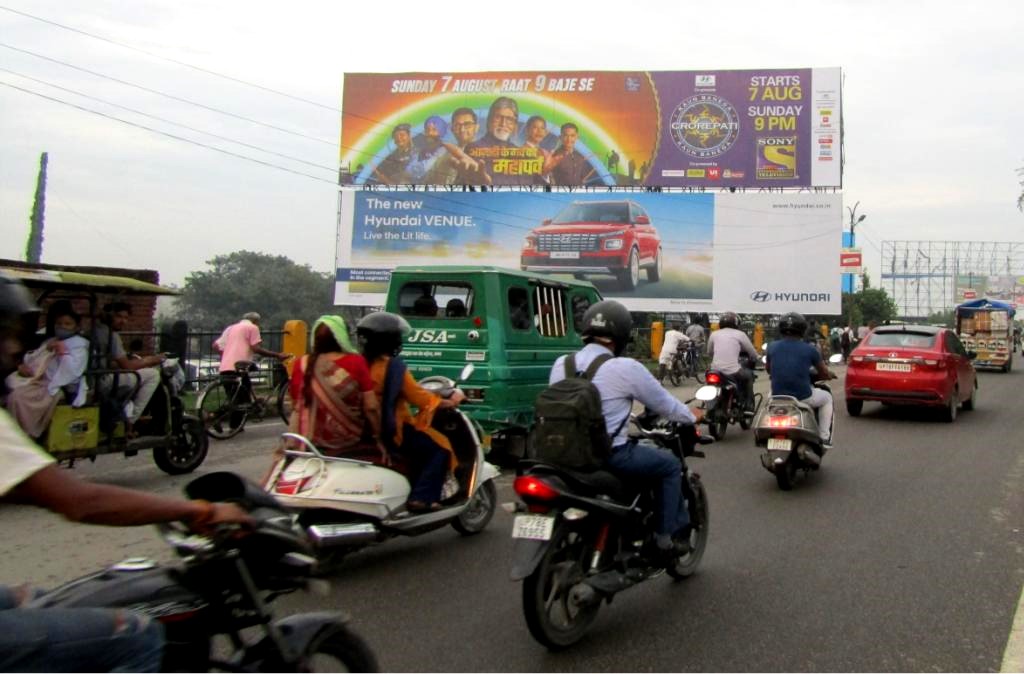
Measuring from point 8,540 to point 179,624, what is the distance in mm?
4642

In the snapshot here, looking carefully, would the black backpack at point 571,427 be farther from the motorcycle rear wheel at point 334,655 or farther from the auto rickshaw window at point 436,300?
the auto rickshaw window at point 436,300

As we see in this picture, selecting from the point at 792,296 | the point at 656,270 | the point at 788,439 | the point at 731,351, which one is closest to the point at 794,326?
the point at 788,439

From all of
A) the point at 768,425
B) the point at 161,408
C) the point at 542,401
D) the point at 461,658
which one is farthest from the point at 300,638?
the point at 161,408

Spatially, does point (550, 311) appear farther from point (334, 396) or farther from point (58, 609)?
point (58, 609)

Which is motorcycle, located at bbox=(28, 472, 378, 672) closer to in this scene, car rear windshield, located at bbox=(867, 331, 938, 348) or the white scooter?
the white scooter

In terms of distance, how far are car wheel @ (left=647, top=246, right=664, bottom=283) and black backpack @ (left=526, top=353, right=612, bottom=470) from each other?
2989 centimetres

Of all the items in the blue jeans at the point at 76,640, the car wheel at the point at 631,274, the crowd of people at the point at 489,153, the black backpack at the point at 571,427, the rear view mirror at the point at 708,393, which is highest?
the crowd of people at the point at 489,153

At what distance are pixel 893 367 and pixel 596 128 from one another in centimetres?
2325

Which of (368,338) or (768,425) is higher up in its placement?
(368,338)

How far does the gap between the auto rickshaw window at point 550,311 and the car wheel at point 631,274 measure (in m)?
22.5

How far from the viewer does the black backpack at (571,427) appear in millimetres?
4203

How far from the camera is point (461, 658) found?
3.94m

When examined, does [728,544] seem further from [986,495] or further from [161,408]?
[161,408]

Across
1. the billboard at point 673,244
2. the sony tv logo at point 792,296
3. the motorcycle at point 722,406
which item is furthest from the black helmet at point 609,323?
the sony tv logo at point 792,296
